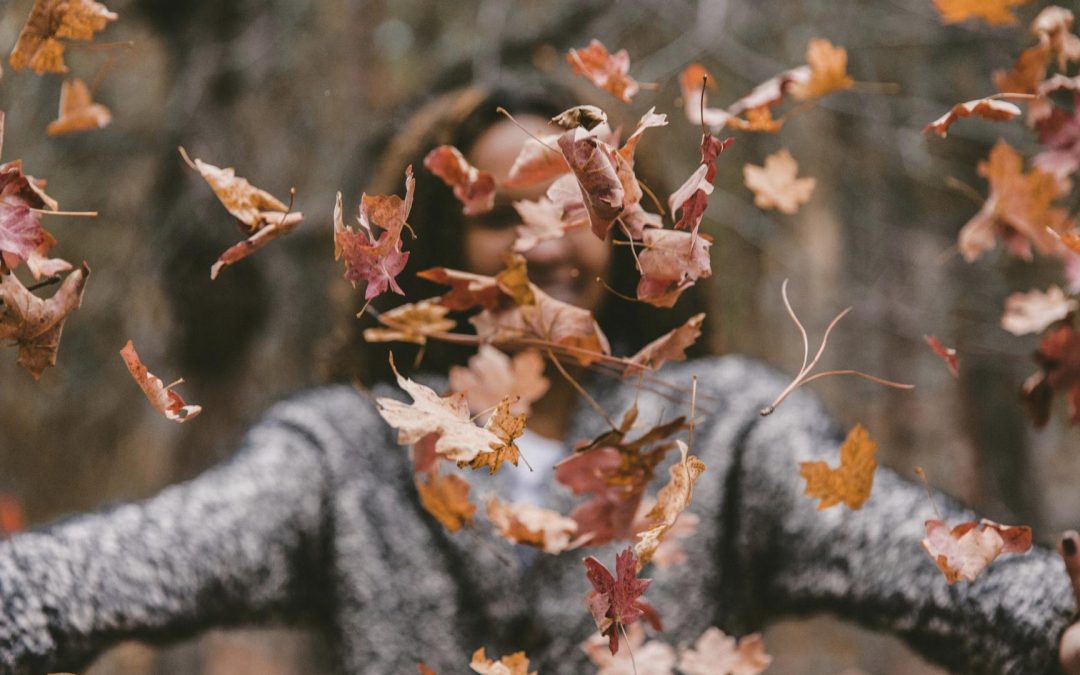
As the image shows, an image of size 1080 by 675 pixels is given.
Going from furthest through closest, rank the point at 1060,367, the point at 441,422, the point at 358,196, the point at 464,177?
1. the point at 358,196
2. the point at 1060,367
3. the point at 464,177
4. the point at 441,422

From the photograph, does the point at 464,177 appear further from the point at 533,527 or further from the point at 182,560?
the point at 182,560

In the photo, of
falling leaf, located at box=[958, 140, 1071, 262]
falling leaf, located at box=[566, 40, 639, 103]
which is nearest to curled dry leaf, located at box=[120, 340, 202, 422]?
falling leaf, located at box=[566, 40, 639, 103]

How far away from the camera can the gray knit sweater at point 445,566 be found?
0.56 meters

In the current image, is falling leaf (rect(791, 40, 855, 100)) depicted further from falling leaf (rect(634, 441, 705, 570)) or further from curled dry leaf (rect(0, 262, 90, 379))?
curled dry leaf (rect(0, 262, 90, 379))

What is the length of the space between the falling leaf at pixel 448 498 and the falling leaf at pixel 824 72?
1.04ft

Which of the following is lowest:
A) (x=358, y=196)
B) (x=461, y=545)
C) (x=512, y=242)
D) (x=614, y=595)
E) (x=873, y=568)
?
(x=358, y=196)

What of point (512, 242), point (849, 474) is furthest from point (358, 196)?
point (849, 474)

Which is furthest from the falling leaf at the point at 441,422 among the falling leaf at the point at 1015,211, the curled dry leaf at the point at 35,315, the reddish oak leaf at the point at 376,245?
the falling leaf at the point at 1015,211

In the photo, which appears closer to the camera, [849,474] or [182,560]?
[849,474]

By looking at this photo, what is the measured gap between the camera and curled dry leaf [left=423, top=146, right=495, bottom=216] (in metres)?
0.51

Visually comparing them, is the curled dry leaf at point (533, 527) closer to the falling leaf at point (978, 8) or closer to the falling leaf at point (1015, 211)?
the falling leaf at point (1015, 211)

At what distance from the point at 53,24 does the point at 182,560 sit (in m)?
0.40

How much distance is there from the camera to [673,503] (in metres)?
0.42

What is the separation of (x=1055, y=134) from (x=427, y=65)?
2818mm
